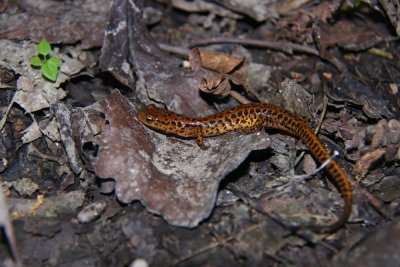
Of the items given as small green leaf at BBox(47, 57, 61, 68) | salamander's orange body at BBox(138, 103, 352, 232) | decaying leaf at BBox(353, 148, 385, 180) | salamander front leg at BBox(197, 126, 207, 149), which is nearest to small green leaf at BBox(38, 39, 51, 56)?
small green leaf at BBox(47, 57, 61, 68)

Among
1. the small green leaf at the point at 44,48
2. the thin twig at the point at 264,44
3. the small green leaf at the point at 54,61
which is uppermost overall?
the thin twig at the point at 264,44

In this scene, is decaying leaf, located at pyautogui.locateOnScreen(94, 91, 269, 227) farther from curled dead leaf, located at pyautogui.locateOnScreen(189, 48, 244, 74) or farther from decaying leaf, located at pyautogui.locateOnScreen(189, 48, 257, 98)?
curled dead leaf, located at pyautogui.locateOnScreen(189, 48, 244, 74)

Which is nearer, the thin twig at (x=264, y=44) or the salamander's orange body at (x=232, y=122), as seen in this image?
the salamander's orange body at (x=232, y=122)

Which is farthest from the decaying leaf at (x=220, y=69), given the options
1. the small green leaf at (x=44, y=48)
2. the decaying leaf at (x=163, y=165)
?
the small green leaf at (x=44, y=48)

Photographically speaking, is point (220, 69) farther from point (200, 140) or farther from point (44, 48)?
point (44, 48)

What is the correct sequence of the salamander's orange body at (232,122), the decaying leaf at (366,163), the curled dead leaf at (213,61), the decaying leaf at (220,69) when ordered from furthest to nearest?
the curled dead leaf at (213,61)
the decaying leaf at (220,69)
the salamander's orange body at (232,122)
the decaying leaf at (366,163)

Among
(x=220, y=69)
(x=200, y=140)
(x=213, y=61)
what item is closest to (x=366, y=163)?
(x=200, y=140)

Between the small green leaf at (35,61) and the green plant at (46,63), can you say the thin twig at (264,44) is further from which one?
the small green leaf at (35,61)
